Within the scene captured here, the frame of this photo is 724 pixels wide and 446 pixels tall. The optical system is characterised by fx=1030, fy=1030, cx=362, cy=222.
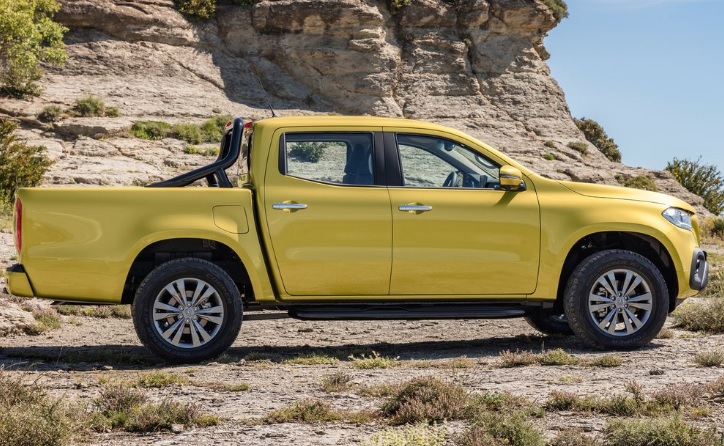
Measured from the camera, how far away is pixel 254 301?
948 centimetres

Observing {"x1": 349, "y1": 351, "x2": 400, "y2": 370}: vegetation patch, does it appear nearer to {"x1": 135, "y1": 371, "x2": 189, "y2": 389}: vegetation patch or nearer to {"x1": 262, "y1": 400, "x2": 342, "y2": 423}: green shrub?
{"x1": 135, "y1": 371, "x2": 189, "y2": 389}: vegetation patch

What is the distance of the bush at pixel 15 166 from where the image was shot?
25.7m

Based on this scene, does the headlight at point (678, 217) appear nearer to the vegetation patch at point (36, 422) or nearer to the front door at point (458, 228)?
the front door at point (458, 228)

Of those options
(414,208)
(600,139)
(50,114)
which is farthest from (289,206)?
(600,139)

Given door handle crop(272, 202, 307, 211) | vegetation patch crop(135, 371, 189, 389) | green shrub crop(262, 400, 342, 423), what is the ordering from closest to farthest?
green shrub crop(262, 400, 342, 423) < vegetation patch crop(135, 371, 189, 389) < door handle crop(272, 202, 307, 211)

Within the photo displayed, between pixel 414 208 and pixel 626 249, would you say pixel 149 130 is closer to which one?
pixel 626 249

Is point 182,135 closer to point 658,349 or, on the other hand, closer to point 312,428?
point 658,349

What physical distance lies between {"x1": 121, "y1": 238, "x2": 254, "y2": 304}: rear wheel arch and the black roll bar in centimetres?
54

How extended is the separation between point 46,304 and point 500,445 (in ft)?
28.7

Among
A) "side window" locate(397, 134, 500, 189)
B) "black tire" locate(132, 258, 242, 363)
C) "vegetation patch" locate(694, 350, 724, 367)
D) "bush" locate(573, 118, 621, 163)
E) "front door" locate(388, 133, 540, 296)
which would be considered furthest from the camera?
"bush" locate(573, 118, 621, 163)

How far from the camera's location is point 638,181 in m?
38.0

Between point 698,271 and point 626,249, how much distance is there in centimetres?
A: 70

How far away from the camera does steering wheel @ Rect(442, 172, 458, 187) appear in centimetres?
941

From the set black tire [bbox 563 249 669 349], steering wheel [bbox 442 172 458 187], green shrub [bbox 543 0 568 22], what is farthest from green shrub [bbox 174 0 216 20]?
black tire [bbox 563 249 669 349]
